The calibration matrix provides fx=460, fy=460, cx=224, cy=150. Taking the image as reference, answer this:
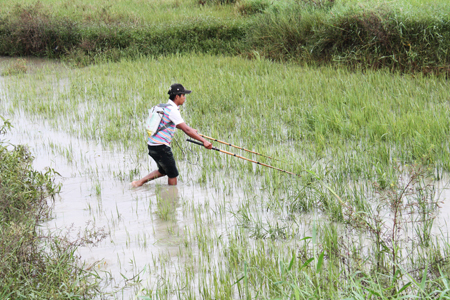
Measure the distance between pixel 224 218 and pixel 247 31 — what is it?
8126mm

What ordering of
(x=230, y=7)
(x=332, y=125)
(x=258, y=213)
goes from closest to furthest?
(x=258, y=213), (x=332, y=125), (x=230, y=7)

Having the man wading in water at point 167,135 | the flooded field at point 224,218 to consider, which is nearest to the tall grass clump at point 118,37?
the flooded field at point 224,218

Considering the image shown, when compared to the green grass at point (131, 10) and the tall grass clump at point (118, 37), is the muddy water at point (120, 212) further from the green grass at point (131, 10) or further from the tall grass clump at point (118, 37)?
the green grass at point (131, 10)

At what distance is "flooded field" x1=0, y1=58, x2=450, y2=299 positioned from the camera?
291cm

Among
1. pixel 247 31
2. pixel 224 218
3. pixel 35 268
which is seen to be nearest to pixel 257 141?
pixel 224 218

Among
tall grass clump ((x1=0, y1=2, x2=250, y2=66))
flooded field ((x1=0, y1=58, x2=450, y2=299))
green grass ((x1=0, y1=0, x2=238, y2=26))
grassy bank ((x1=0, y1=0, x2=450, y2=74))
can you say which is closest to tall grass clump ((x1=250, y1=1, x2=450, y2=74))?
grassy bank ((x1=0, y1=0, x2=450, y2=74))

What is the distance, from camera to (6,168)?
4375 millimetres

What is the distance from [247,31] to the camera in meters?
11.3

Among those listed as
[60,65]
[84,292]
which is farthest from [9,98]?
[84,292]

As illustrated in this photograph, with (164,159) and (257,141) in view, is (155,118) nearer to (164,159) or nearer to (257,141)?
(164,159)

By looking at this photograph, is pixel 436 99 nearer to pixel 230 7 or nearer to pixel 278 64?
pixel 278 64

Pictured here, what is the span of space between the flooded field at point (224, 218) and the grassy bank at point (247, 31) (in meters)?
3.57

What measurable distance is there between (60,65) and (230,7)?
557 centimetres

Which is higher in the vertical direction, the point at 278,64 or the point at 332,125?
the point at 278,64
